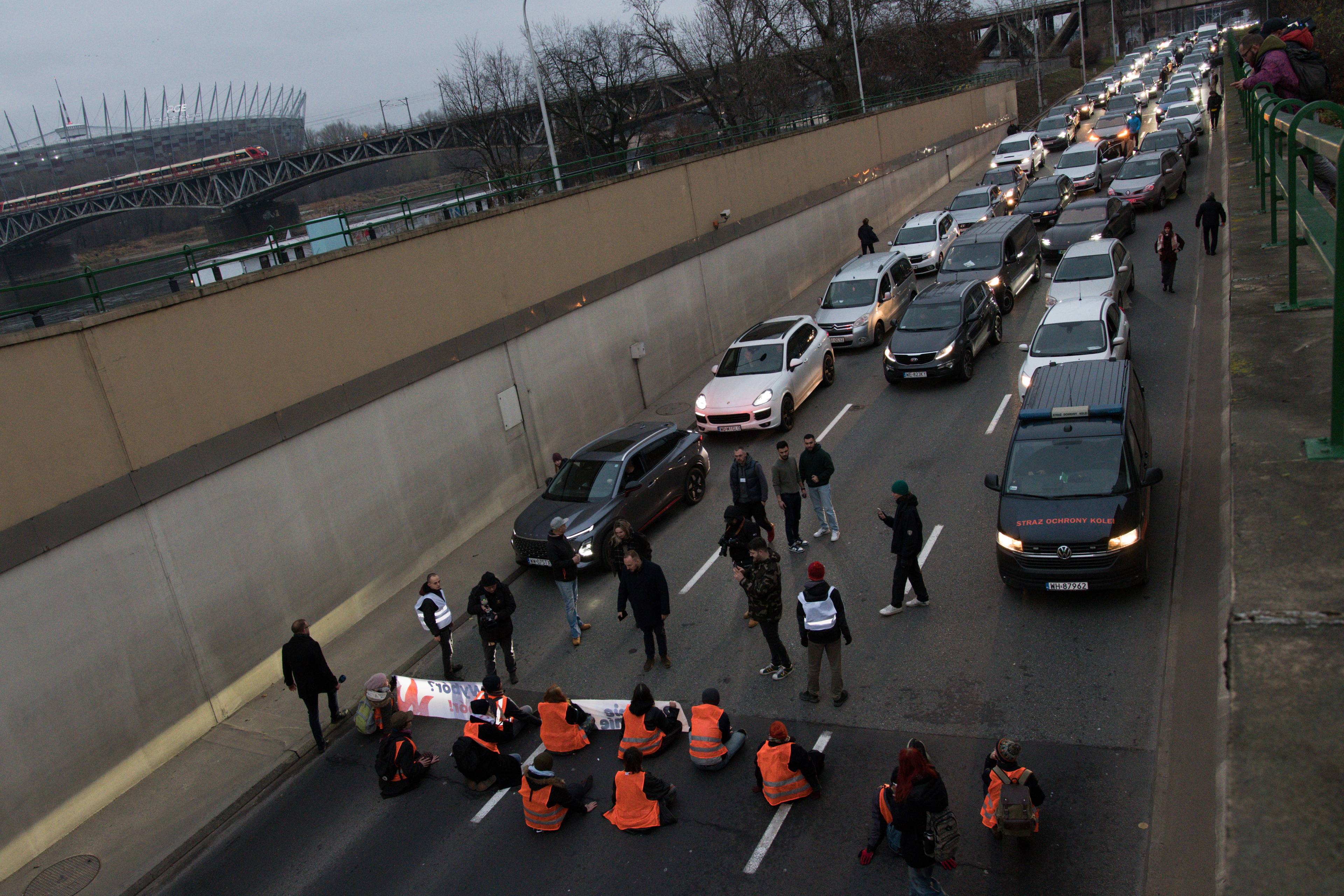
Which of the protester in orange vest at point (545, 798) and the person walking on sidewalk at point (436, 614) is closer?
the protester in orange vest at point (545, 798)

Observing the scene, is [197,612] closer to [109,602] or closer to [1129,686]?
[109,602]

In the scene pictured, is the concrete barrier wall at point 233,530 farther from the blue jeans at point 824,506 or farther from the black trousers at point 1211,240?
the black trousers at point 1211,240

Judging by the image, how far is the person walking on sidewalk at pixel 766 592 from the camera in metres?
9.51

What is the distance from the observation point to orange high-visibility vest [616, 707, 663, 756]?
8.95 metres

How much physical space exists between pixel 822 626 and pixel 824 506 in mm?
4176

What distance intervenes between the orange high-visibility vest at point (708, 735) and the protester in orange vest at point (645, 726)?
20.4 inches

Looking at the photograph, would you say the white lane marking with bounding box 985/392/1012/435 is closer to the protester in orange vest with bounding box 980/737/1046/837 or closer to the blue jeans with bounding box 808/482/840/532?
the blue jeans with bounding box 808/482/840/532

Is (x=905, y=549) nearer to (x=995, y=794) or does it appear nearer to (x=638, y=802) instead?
(x=995, y=794)

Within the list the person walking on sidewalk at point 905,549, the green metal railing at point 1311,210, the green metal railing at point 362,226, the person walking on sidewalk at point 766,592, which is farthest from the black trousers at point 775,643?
the green metal railing at point 362,226

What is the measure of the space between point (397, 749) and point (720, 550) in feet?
16.8

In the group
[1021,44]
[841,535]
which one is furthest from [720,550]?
[1021,44]

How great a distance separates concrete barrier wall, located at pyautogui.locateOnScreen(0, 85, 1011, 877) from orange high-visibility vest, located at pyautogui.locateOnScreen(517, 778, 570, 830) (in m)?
5.33

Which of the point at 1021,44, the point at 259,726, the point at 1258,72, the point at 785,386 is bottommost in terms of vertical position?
the point at 259,726

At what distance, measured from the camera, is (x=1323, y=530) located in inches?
319
